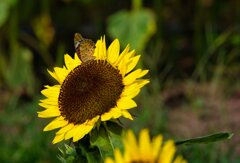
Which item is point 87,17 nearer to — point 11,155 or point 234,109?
point 234,109

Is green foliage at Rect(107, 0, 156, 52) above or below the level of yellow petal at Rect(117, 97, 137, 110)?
below

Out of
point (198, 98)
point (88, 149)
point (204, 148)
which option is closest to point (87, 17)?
point (198, 98)


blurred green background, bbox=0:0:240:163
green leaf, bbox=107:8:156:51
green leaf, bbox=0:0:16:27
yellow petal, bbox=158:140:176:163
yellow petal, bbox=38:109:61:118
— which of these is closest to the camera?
yellow petal, bbox=158:140:176:163

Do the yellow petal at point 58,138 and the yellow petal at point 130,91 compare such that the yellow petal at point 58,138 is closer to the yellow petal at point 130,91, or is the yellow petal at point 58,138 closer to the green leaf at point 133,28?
the yellow petal at point 130,91

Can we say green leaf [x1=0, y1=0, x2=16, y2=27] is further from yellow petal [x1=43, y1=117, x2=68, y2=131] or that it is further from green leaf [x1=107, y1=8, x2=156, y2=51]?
yellow petal [x1=43, y1=117, x2=68, y2=131]

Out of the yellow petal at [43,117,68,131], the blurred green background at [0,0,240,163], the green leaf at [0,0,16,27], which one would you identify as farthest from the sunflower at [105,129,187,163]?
the green leaf at [0,0,16,27]

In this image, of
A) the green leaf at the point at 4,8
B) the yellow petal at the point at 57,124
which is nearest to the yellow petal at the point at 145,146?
the yellow petal at the point at 57,124
